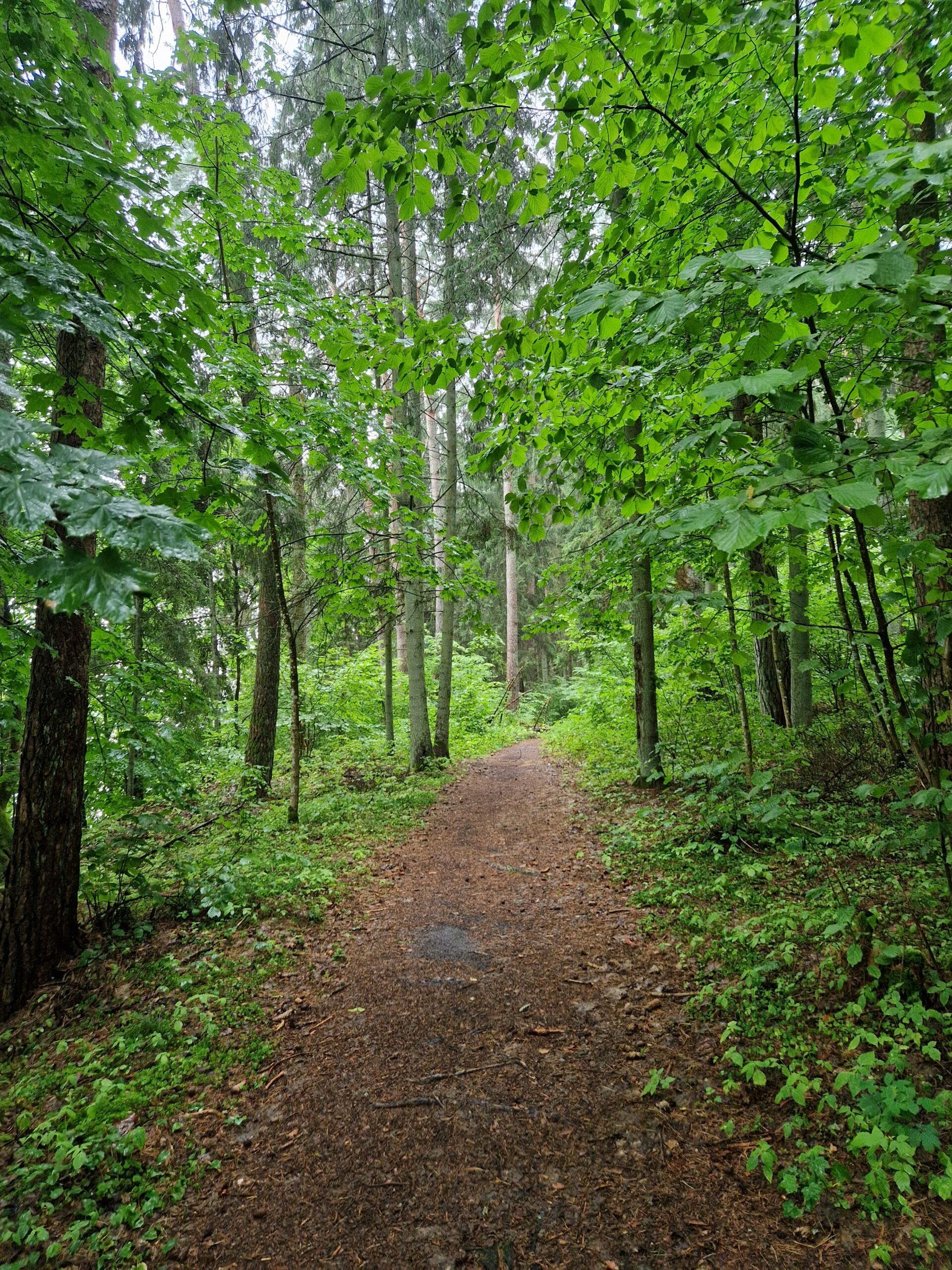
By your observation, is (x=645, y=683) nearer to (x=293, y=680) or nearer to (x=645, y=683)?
(x=645, y=683)

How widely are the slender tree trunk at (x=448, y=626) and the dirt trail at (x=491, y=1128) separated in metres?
7.39

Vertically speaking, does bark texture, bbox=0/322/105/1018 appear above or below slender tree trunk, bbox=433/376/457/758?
below

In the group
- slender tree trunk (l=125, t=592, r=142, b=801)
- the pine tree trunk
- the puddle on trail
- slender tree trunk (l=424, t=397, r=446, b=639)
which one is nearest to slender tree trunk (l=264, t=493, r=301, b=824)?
slender tree trunk (l=125, t=592, r=142, b=801)

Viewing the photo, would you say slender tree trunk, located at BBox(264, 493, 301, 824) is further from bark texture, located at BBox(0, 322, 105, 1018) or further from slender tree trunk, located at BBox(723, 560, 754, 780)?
slender tree trunk, located at BBox(723, 560, 754, 780)

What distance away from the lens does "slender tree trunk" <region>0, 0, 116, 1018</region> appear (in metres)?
4.14

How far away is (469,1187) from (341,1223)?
1.87 ft

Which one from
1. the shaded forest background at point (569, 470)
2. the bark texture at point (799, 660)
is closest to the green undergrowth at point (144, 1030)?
the shaded forest background at point (569, 470)

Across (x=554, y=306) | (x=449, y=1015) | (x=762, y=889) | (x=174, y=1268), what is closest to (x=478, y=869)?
(x=449, y=1015)

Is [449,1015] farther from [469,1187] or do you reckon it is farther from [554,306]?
[554,306]

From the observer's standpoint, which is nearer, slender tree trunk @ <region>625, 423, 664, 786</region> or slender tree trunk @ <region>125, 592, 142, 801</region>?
slender tree trunk @ <region>125, 592, 142, 801</region>

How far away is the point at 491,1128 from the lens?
9.35 ft

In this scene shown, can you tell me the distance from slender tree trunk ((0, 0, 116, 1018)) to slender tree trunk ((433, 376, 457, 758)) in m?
A: 7.75

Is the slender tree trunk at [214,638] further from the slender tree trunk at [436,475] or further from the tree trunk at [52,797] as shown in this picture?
the tree trunk at [52,797]

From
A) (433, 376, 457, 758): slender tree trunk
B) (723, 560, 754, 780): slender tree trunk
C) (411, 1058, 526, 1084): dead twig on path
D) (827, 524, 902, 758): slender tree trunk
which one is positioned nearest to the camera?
(827, 524, 902, 758): slender tree trunk
